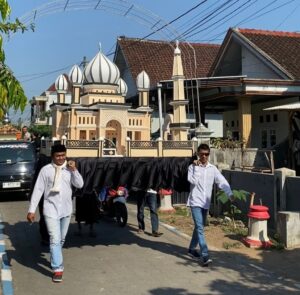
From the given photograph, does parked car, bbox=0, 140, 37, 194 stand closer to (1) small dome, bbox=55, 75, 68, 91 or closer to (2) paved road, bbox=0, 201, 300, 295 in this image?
(2) paved road, bbox=0, 201, 300, 295

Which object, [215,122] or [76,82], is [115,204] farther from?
[215,122]

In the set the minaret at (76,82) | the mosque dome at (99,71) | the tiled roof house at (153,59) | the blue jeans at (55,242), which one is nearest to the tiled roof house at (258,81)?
the mosque dome at (99,71)

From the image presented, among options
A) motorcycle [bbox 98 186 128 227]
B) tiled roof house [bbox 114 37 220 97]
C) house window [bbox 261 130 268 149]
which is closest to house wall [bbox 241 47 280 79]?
house window [bbox 261 130 268 149]

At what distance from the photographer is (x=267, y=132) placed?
2291 cm

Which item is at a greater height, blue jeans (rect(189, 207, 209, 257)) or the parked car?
the parked car

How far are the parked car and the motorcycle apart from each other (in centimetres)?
420

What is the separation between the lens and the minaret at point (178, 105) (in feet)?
63.8

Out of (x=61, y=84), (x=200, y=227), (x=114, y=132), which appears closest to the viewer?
(x=200, y=227)

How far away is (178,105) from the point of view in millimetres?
19609

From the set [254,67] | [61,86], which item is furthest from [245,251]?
[61,86]

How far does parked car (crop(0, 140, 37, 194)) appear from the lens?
48.0ft

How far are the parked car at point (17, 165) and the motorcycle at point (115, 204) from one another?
4.20 m

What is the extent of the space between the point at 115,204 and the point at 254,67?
49.9ft

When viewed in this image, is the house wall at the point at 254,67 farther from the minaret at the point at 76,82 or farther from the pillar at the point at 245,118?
the minaret at the point at 76,82
